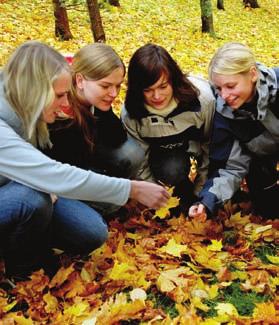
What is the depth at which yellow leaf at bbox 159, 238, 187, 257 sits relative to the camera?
2.30 meters

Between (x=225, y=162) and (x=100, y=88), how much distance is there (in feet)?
2.83

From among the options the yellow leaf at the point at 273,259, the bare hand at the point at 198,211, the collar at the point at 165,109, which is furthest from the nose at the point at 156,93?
the yellow leaf at the point at 273,259

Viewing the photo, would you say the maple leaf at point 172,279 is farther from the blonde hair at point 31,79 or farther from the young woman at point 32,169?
the blonde hair at point 31,79

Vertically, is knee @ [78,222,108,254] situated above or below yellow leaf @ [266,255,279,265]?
above

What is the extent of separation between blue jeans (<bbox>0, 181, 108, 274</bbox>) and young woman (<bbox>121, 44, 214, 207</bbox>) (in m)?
0.77

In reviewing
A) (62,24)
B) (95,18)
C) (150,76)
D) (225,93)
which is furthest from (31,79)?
(62,24)

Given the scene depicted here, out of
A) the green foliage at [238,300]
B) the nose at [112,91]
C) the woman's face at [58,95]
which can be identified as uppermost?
the woman's face at [58,95]

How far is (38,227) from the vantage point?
207 centimetres

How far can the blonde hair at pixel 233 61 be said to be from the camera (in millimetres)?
2432

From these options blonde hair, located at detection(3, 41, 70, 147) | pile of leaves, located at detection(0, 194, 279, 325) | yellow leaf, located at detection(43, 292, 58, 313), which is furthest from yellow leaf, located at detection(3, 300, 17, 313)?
blonde hair, located at detection(3, 41, 70, 147)

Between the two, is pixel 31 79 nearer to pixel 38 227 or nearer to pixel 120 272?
pixel 38 227

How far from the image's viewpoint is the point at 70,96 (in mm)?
2459

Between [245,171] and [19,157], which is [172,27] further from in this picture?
[19,157]

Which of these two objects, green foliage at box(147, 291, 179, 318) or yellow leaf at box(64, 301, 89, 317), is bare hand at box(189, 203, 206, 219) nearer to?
green foliage at box(147, 291, 179, 318)
